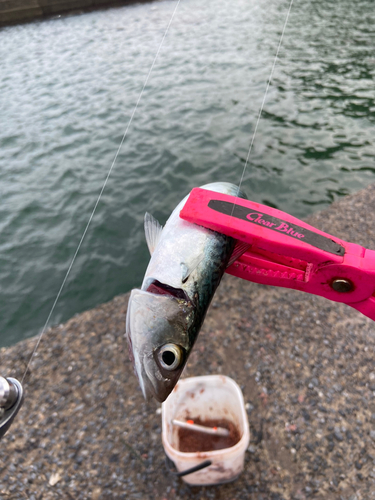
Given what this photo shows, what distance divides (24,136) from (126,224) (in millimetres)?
5492

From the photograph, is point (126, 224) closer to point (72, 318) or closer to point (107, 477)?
point (72, 318)

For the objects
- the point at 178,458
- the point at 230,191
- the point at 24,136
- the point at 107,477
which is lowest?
the point at 107,477

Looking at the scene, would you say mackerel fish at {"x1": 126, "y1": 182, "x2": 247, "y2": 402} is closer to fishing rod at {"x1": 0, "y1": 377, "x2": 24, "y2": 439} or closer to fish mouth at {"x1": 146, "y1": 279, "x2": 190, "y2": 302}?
fish mouth at {"x1": 146, "y1": 279, "x2": 190, "y2": 302}

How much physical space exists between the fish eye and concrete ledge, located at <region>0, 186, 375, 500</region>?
2196mm

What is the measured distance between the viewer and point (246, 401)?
379cm

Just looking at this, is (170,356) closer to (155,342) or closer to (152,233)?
(155,342)

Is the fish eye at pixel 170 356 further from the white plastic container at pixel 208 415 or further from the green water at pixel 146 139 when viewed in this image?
the green water at pixel 146 139

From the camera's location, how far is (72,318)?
17.0 feet

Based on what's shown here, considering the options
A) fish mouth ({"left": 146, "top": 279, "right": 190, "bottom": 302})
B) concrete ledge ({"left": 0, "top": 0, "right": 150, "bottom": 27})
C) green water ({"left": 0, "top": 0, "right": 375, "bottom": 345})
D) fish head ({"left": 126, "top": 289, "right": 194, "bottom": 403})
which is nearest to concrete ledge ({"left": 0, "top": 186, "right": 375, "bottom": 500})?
green water ({"left": 0, "top": 0, "right": 375, "bottom": 345})

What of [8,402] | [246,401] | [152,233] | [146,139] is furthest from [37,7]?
[8,402]

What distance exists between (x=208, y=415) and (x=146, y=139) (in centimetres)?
794

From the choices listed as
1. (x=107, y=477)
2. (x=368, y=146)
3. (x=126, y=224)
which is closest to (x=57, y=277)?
(x=126, y=224)

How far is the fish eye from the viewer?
1840 mm

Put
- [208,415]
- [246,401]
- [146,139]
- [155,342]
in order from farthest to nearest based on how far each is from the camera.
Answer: [146,139]
[246,401]
[208,415]
[155,342]
